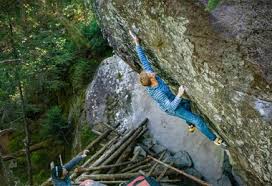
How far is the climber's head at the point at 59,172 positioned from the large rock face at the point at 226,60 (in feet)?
8.22

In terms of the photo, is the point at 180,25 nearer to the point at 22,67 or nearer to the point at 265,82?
the point at 265,82

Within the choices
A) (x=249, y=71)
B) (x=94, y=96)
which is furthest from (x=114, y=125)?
(x=249, y=71)

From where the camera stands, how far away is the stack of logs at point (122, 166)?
938 cm

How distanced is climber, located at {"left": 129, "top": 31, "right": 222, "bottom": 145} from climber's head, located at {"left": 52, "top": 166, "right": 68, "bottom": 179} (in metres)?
2.00

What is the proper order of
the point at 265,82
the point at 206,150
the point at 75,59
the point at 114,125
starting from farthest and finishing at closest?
the point at 75,59
the point at 114,125
the point at 206,150
the point at 265,82

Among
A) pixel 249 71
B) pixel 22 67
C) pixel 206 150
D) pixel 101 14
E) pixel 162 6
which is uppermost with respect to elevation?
pixel 22 67

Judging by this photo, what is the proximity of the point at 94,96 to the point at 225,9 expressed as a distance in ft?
25.1

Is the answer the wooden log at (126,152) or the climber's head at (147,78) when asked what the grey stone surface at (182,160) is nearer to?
the wooden log at (126,152)

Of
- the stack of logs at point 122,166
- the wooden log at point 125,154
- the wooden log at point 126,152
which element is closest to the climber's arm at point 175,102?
the stack of logs at point 122,166

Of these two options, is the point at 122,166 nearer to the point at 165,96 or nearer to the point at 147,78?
the point at 165,96

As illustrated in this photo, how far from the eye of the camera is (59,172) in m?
6.64

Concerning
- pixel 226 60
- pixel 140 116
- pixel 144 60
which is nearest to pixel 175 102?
pixel 144 60

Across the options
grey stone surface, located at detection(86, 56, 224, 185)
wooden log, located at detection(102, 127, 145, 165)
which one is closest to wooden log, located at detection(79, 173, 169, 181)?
wooden log, located at detection(102, 127, 145, 165)

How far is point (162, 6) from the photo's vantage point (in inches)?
248
